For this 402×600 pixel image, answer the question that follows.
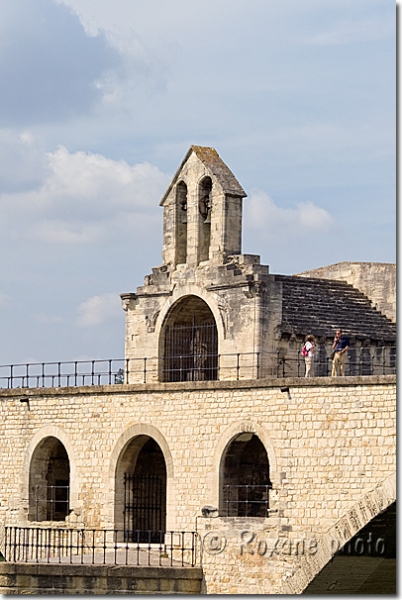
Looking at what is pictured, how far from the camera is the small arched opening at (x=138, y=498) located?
37.2 m

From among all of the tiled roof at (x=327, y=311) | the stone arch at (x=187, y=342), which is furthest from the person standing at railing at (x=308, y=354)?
the stone arch at (x=187, y=342)

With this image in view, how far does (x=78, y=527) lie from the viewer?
37719 millimetres

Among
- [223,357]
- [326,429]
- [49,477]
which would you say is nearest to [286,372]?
[223,357]

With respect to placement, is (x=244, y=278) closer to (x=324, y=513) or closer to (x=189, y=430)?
(x=189, y=430)

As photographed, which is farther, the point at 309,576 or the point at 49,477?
the point at 49,477

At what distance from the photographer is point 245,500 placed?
118 ft

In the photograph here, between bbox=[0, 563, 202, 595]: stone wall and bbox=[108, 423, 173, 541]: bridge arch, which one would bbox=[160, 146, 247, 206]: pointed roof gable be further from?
bbox=[0, 563, 202, 595]: stone wall

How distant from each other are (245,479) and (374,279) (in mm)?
8384

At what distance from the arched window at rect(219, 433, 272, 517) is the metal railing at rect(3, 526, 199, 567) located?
1.16 metres

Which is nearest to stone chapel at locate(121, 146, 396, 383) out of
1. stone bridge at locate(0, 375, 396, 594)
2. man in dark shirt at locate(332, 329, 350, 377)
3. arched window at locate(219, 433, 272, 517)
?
stone bridge at locate(0, 375, 396, 594)

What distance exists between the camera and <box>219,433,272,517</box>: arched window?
3478 centimetres

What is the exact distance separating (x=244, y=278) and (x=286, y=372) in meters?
2.37

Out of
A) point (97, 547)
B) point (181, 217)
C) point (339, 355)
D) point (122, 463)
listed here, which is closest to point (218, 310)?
point (181, 217)

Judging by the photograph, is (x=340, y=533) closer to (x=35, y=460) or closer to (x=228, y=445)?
(x=228, y=445)
